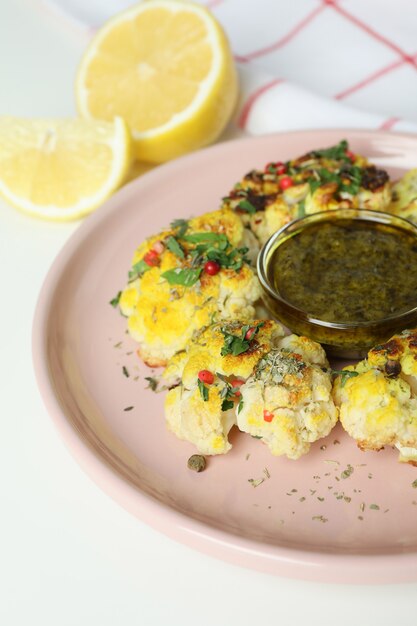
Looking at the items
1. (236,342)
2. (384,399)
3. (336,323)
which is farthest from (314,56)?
(384,399)

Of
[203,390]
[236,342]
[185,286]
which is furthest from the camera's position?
[185,286]

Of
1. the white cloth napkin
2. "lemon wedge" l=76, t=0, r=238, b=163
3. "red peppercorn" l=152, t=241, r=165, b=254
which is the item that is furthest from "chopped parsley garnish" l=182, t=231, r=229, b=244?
the white cloth napkin

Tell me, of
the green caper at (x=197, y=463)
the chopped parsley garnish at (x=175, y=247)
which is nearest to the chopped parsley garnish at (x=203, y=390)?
the green caper at (x=197, y=463)

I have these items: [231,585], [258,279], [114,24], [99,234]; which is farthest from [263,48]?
[231,585]

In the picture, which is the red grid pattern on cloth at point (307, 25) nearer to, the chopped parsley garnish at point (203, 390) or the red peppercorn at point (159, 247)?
the red peppercorn at point (159, 247)

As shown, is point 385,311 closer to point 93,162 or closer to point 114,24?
point 93,162

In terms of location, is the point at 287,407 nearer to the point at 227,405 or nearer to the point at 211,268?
the point at 227,405
